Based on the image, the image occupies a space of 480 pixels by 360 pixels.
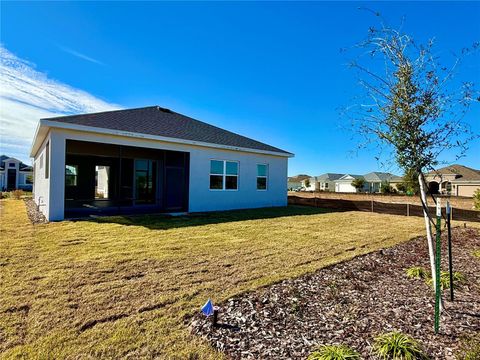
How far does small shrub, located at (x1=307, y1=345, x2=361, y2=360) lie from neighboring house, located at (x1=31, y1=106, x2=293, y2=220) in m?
10.0

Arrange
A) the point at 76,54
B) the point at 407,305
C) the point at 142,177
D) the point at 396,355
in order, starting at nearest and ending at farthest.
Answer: the point at 396,355
the point at 407,305
the point at 76,54
the point at 142,177

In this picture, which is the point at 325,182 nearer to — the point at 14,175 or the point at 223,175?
the point at 223,175

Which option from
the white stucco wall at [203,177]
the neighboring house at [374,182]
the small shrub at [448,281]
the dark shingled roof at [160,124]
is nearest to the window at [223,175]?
the white stucco wall at [203,177]

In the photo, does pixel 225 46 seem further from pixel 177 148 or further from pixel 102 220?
pixel 102 220

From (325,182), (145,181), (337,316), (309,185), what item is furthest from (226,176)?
(309,185)

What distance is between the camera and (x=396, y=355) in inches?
92.2

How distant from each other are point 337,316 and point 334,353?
0.89 m

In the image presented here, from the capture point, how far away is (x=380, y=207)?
49.4ft

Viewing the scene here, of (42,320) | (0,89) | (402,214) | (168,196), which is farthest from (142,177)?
(402,214)

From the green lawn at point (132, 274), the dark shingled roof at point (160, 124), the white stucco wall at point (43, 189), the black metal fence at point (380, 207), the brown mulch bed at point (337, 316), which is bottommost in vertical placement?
the brown mulch bed at point (337, 316)

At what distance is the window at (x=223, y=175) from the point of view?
13.6 meters

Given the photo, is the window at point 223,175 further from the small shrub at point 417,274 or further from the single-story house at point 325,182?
the single-story house at point 325,182

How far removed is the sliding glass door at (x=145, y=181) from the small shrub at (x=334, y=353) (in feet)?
46.7

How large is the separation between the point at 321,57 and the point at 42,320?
1327 cm
